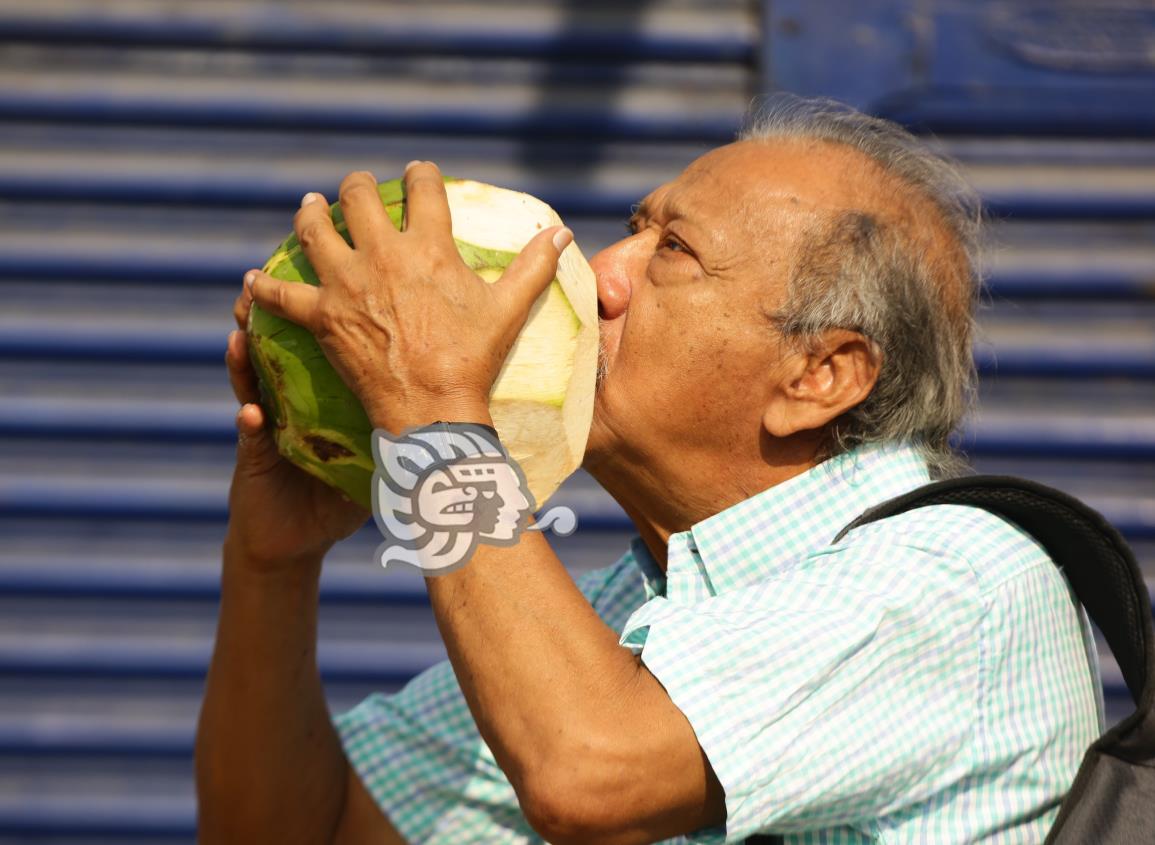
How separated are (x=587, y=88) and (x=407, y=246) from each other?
2.19 metres

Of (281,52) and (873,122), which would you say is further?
(281,52)

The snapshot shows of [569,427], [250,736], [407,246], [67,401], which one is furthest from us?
[67,401]

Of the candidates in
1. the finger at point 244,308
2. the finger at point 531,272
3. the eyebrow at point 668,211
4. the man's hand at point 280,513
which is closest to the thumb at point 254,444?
the man's hand at point 280,513

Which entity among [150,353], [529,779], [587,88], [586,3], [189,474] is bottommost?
[189,474]

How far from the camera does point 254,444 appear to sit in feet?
6.23

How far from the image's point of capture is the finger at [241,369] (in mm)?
1713

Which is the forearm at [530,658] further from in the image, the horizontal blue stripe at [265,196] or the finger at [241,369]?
the horizontal blue stripe at [265,196]

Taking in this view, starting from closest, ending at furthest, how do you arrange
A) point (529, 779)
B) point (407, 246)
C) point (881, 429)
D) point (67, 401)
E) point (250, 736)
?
1. point (529, 779)
2. point (407, 246)
3. point (881, 429)
4. point (250, 736)
5. point (67, 401)

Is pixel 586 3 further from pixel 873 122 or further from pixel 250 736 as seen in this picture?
pixel 250 736

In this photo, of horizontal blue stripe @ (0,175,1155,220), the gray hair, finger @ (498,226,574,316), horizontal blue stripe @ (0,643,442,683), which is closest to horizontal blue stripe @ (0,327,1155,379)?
horizontal blue stripe @ (0,175,1155,220)

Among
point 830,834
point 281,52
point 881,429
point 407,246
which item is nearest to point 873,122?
point 881,429

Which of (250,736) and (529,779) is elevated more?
(529,779)

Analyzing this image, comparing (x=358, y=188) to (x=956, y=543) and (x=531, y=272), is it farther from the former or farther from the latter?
(x=956, y=543)

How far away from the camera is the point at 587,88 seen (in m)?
3.55
